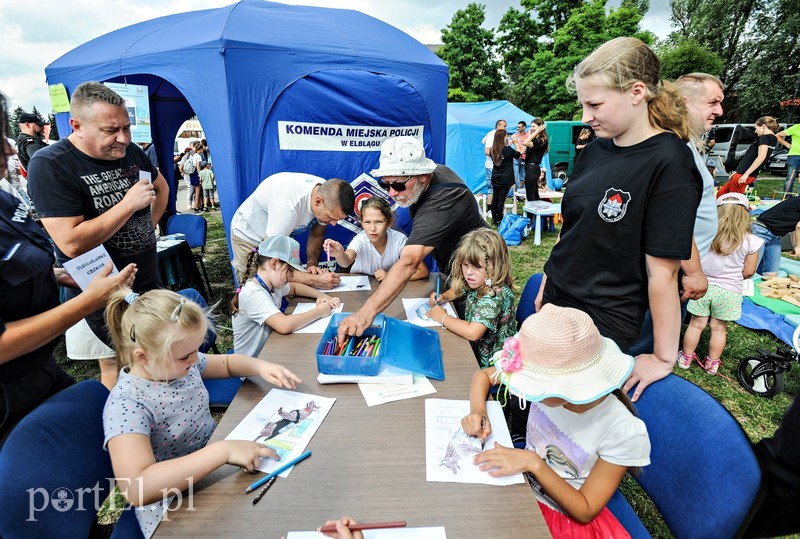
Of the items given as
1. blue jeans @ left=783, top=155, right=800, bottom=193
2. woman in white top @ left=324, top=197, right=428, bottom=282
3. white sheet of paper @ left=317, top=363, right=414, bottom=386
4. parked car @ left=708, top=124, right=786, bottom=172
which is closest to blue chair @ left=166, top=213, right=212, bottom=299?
woman in white top @ left=324, top=197, right=428, bottom=282

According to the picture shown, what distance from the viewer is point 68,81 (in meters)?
4.48

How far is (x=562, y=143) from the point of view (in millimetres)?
14141

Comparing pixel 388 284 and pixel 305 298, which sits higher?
pixel 388 284

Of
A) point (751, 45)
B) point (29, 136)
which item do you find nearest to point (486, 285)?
point (29, 136)

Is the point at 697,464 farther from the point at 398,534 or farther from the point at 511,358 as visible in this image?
the point at 398,534

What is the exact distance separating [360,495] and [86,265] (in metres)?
1.49

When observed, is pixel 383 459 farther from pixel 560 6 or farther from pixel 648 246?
pixel 560 6

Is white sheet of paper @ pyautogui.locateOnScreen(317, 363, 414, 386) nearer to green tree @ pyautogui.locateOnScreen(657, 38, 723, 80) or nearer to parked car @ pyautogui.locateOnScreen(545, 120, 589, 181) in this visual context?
parked car @ pyautogui.locateOnScreen(545, 120, 589, 181)

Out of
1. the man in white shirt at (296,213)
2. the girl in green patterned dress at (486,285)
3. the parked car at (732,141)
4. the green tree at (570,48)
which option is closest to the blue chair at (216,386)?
the man in white shirt at (296,213)

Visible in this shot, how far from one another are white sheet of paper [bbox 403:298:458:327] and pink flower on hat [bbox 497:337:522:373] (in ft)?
3.00

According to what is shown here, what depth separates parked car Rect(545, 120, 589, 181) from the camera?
14.0 metres

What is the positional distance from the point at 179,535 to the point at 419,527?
23.8 inches

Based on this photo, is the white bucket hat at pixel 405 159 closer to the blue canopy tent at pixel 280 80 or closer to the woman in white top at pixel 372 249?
the woman in white top at pixel 372 249

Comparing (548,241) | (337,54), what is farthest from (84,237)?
(548,241)
